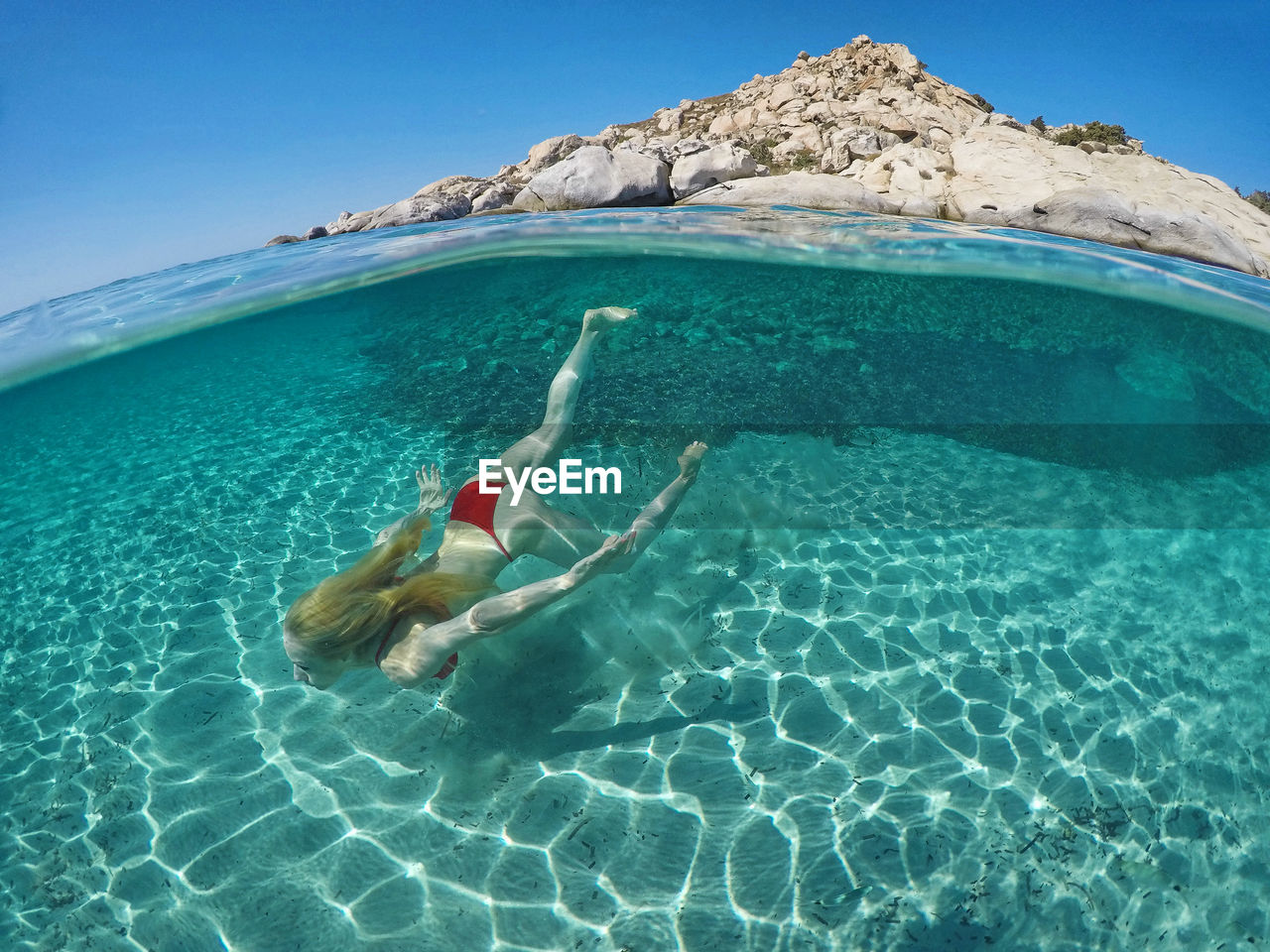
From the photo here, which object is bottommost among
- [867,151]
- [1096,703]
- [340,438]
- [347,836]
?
[1096,703]

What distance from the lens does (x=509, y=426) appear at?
28.7 ft

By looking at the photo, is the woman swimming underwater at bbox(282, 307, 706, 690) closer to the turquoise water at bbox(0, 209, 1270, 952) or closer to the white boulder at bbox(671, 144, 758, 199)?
the turquoise water at bbox(0, 209, 1270, 952)

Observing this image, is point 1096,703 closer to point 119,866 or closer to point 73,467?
point 119,866

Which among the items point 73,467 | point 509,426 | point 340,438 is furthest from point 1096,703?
point 73,467

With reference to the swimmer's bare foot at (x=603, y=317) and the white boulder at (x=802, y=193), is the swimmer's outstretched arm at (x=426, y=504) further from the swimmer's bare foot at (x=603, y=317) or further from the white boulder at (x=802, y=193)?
the white boulder at (x=802, y=193)

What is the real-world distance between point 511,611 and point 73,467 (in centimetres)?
1079

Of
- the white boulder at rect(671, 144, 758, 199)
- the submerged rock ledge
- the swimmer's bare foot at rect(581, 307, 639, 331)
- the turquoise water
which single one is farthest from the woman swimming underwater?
the white boulder at rect(671, 144, 758, 199)

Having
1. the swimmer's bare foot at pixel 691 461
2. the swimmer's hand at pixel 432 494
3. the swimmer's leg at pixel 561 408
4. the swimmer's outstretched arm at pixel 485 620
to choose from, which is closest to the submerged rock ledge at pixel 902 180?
the swimmer's leg at pixel 561 408

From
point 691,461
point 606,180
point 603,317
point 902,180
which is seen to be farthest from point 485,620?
point 902,180

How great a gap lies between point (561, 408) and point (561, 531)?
154 cm

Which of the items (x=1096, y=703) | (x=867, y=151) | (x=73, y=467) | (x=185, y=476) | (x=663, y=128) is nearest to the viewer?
(x=1096, y=703)

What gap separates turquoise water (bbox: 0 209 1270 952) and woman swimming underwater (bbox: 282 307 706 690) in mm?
782

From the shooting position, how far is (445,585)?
3809 mm

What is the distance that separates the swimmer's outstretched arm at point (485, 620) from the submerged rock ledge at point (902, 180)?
48.1ft
